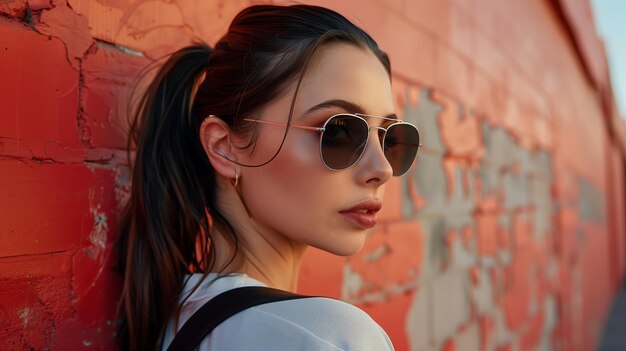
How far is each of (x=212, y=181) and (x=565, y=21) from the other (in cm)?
647

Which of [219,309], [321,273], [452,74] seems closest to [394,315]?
[321,273]

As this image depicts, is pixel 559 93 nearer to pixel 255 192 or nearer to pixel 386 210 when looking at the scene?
pixel 386 210

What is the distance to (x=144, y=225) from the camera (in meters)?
1.26

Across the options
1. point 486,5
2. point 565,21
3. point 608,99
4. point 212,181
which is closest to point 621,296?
point 608,99

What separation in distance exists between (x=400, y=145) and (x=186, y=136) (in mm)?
489

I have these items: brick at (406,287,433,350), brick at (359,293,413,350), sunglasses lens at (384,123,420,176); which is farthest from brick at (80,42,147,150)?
brick at (406,287,433,350)

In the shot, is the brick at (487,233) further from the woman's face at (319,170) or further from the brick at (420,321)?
the woman's face at (319,170)

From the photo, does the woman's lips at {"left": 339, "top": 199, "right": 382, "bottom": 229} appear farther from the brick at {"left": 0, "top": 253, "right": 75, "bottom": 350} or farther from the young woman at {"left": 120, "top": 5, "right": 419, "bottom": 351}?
the brick at {"left": 0, "top": 253, "right": 75, "bottom": 350}

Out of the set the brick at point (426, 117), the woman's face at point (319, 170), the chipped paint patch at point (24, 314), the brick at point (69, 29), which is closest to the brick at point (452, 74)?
the brick at point (426, 117)

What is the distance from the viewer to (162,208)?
125cm

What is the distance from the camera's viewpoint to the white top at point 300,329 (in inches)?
36.1

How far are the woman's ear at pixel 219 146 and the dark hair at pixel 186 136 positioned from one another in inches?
1.0

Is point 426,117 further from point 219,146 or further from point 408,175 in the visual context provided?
point 219,146

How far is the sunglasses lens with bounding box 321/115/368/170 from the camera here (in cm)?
114
